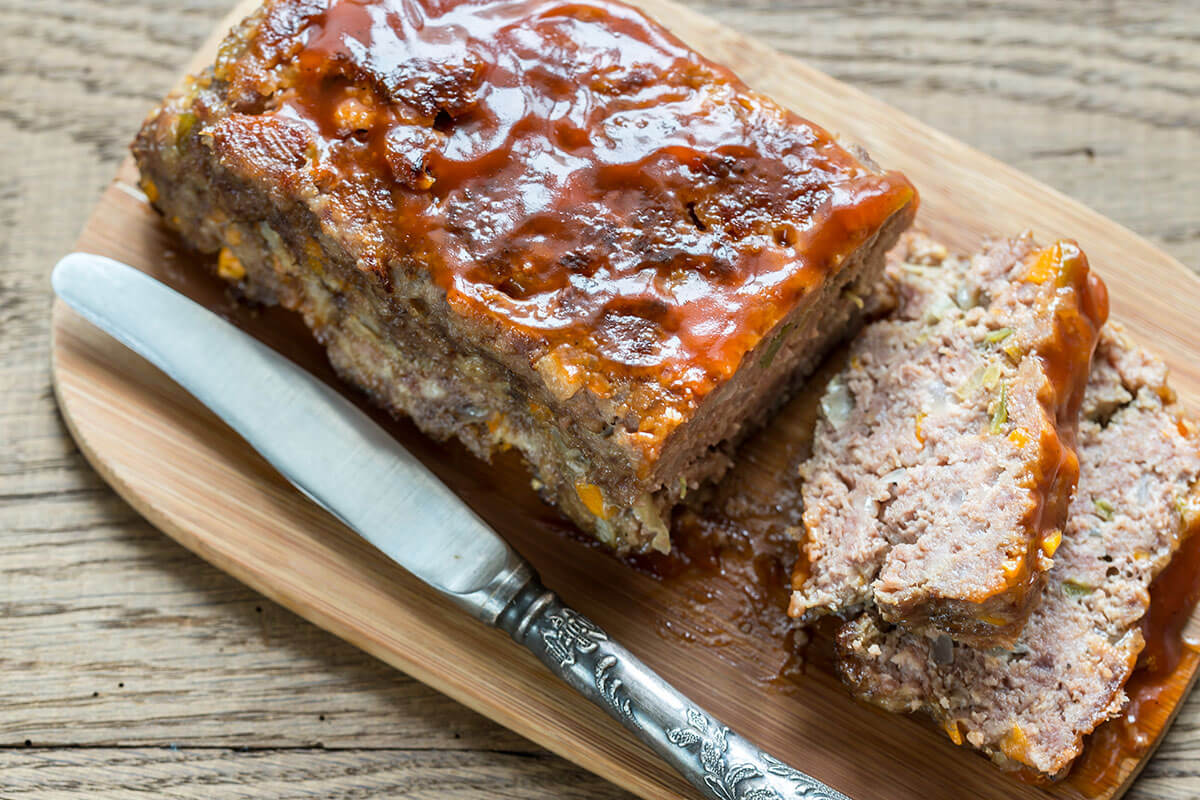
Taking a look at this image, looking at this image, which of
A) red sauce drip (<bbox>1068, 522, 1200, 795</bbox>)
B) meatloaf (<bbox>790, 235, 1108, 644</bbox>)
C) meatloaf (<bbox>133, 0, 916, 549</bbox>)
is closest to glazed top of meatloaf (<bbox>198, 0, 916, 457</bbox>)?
meatloaf (<bbox>133, 0, 916, 549</bbox>)

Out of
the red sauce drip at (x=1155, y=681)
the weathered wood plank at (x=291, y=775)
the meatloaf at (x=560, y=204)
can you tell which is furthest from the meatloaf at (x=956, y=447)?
the weathered wood plank at (x=291, y=775)

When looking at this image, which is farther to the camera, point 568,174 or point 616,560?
point 616,560

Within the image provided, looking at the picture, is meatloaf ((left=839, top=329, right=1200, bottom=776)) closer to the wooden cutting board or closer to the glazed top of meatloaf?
the wooden cutting board

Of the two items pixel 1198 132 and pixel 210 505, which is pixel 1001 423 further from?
pixel 210 505

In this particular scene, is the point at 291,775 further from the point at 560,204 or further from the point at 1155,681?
the point at 1155,681

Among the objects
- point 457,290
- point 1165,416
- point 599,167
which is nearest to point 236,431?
point 457,290

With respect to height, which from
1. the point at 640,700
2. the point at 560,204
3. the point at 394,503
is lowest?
the point at 640,700

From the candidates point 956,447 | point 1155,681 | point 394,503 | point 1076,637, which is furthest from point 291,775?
point 1155,681

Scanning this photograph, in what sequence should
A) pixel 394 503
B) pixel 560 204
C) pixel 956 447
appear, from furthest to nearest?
1. pixel 394 503
2. pixel 956 447
3. pixel 560 204
